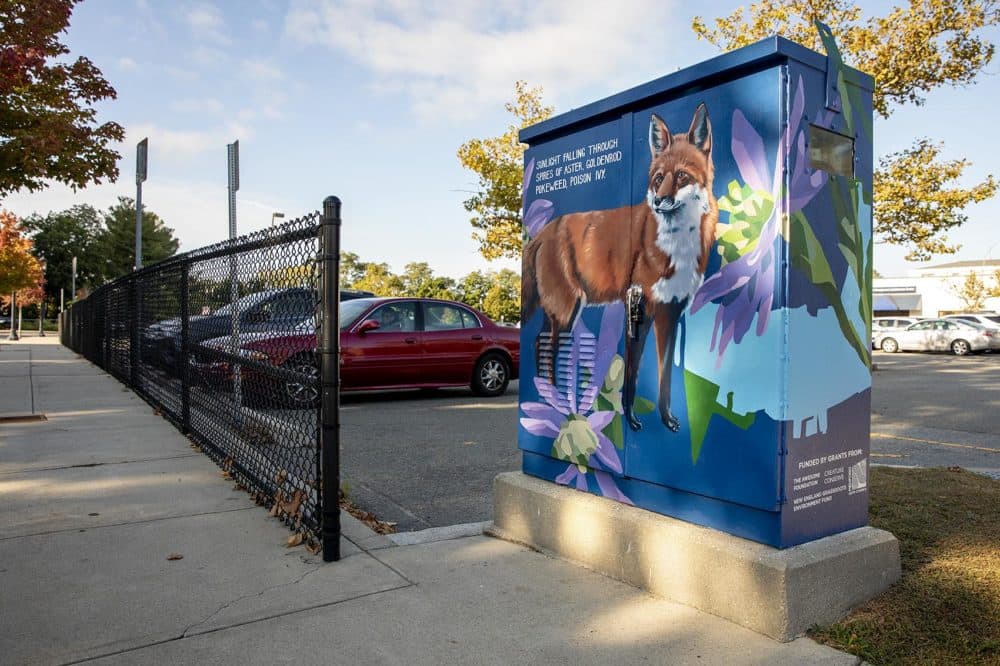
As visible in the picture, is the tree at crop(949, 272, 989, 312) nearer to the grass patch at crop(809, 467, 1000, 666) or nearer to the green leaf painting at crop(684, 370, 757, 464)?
the grass patch at crop(809, 467, 1000, 666)

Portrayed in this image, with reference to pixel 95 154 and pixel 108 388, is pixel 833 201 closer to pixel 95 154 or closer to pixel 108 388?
pixel 108 388

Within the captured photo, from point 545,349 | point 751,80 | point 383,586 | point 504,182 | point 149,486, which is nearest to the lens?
point 751,80

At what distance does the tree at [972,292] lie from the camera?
184 ft

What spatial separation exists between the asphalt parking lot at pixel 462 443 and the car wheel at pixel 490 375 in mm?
192

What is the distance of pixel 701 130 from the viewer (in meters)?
3.31

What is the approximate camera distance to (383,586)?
138 inches

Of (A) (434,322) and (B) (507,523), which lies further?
(A) (434,322)

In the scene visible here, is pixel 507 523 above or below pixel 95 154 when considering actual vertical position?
below

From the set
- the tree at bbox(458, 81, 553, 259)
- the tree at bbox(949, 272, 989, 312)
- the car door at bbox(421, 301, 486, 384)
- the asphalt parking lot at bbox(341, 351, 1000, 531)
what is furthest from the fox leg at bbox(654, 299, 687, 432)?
the tree at bbox(949, 272, 989, 312)

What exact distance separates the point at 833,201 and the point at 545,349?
1.62 m

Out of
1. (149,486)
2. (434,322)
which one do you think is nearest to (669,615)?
(149,486)

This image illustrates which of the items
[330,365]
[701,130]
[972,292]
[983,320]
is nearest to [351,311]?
[330,365]

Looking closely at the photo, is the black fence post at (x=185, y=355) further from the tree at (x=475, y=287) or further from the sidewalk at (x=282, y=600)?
the tree at (x=475, y=287)

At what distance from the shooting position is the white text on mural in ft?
12.5
